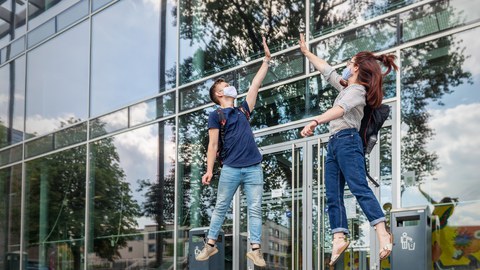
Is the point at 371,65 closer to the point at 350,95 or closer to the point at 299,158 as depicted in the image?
→ the point at 350,95

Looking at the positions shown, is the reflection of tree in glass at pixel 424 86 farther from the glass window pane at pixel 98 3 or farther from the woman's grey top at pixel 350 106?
the glass window pane at pixel 98 3

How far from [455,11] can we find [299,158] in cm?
257

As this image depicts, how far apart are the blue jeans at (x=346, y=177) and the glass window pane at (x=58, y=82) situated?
853 centimetres

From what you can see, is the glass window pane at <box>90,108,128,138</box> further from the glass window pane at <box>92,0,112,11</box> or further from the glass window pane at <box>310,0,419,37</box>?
the glass window pane at <box>310,0,419,37</box>

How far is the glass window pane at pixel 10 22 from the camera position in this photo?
48.9 ft

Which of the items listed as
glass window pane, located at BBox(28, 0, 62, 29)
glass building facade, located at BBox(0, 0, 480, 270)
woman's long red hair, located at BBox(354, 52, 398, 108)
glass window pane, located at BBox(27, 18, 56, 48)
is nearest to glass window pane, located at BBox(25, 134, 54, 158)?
glass building facade, located at BBox(0, 0, 480, 270)

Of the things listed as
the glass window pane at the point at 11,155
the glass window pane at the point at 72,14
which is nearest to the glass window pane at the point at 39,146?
the glass window pane at the point at 11,155

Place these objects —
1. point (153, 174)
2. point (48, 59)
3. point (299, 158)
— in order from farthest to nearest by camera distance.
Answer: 1. point (48, 59)
2. point (153, 174)
3. point (299, 158)

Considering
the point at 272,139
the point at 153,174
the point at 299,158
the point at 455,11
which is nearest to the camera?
the point at 455,11

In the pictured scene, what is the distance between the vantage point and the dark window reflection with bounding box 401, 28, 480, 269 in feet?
22.4

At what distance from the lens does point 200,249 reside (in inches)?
340

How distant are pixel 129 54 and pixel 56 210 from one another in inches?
141

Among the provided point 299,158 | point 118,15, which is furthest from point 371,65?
point 118,15

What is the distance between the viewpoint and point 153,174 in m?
11.0
